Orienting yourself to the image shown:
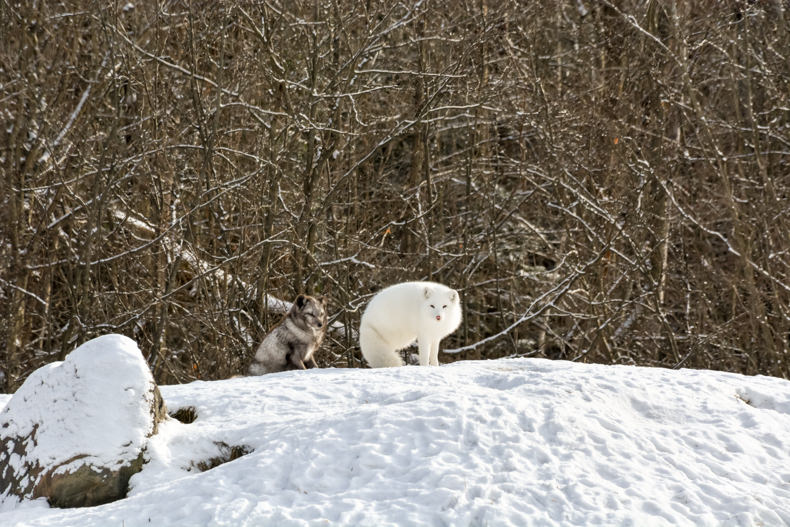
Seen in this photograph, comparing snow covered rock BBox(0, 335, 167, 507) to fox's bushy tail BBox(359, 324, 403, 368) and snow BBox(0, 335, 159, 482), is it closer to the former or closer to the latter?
snow BBox(0, 335, 159, 482)

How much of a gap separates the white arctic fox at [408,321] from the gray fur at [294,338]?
65cm

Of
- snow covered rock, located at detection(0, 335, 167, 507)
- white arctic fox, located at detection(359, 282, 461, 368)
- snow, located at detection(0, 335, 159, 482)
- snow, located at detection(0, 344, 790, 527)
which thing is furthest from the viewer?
white arctic fox, located at detection(359, 282, 461, 368)

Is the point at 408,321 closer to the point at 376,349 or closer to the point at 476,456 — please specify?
the point at 376,349

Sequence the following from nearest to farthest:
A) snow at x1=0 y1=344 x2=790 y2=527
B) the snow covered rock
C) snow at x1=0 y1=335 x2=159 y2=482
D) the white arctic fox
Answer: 1. snow at x1=0 y1=344 x2=790 y2=527
2. the snow covered rock
3. snow at x1=0 y1=335 x2=159 y2=482
4. the white arctic fox

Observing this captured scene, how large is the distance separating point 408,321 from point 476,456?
355 cm

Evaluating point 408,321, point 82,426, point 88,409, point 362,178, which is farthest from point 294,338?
point 362,178

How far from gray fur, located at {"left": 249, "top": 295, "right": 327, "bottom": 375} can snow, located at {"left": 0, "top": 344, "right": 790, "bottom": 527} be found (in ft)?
7.33

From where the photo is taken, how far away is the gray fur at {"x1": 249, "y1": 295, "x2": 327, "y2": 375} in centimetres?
1057

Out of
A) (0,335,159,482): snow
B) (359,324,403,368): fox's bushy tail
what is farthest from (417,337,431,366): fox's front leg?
(0,335,159,482): snow

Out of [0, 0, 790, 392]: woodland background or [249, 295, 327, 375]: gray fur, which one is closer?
[249, 295, 327, 375]: gray fur

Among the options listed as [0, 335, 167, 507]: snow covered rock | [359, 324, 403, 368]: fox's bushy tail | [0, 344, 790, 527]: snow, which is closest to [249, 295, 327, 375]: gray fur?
[359, 324, 403, 368]: fox's bushy tail

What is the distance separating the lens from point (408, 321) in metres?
10.0

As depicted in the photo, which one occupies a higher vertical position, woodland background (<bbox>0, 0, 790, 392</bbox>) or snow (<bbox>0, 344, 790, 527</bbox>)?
woodland background (<bbox>0, 0, 790, 392</bbox>)

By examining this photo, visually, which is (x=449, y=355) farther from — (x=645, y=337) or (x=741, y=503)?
(x=741, y=503)
